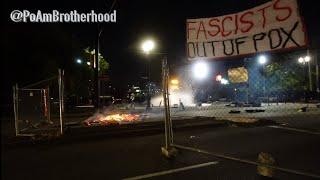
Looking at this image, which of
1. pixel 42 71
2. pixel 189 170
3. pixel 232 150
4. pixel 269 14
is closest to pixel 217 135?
pixel 232 150

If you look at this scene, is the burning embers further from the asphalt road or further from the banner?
the banner

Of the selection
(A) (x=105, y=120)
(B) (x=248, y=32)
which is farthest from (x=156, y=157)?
(A) (x=105, y=120)

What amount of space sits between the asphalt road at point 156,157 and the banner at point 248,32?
105 inches

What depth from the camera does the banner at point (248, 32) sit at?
632 cm

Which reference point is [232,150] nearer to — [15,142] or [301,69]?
[15,142]

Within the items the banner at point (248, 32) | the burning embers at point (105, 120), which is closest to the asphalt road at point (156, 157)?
the banner at point (248, 32)

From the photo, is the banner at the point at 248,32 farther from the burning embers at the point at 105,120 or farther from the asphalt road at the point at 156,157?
the burning embers at the point at 105,120

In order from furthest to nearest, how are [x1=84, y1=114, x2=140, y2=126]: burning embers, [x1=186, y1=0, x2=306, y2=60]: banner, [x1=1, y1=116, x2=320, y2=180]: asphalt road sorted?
1. [x1=84, y1=114, x2=140, y2=126]: burning embers
2. [x1=1, y1=116, x2=320, y2=180]: asphalt road
3. [x1=186, y1=0, x2=306, y2=60]: banner

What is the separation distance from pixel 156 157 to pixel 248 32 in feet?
15.7

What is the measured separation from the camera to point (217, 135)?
1545cm

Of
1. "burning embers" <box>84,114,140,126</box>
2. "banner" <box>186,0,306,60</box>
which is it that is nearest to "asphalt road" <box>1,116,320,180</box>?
"banner" <box>186,0,306,60</box>

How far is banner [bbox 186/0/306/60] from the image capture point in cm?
632

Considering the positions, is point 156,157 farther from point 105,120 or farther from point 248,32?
point 105,120

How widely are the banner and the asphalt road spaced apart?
105 inches
